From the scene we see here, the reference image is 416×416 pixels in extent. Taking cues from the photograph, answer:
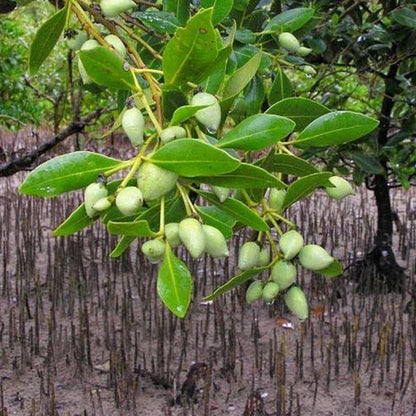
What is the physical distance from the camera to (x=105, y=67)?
1.84 ft

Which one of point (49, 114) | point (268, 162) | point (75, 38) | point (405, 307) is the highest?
point (49, 114)

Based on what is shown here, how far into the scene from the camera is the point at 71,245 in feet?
11.4

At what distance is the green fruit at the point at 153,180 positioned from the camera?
0.51 metres

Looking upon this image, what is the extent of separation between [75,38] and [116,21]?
0.04 meters

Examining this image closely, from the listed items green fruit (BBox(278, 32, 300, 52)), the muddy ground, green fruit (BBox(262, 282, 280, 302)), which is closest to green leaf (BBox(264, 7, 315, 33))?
green fruit (BBox(278, 32, 300, 52))

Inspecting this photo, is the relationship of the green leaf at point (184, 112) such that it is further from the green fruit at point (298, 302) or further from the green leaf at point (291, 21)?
the green leaf at point (291, 21)

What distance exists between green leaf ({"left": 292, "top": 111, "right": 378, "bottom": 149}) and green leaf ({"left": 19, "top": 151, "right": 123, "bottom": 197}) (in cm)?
20

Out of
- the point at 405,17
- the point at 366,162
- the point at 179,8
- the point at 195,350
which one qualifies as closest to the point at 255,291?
the point at 179,8

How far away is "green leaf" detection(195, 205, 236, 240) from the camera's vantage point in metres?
0.67

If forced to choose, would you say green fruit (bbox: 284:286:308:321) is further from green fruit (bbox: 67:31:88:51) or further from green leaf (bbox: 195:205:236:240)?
green fruit (bbox: 67:31:88:51)

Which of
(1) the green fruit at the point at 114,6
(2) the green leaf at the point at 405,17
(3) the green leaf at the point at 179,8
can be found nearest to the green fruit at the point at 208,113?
(1) the green fruit at the point at 114,6

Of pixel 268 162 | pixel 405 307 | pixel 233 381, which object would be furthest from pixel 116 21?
pixel 405 307

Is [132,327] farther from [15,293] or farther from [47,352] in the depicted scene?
[15,293]

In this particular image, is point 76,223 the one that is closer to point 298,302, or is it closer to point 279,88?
point 298,302
